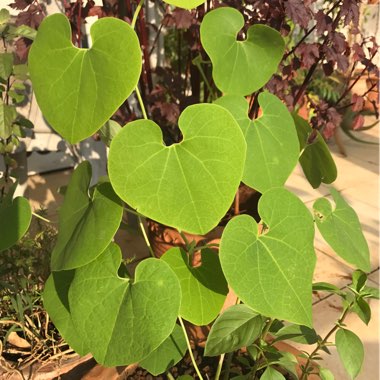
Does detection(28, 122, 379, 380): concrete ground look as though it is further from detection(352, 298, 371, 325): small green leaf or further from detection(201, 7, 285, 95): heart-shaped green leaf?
detection(201, 7, 285, 95): heart-shaped green leaf

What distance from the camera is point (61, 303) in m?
0.90

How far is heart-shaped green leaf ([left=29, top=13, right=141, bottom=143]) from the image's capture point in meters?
0.70

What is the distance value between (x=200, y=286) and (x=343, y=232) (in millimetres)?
288

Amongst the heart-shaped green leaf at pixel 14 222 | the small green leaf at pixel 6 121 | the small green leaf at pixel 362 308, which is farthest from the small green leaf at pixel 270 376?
the small green leaf at pixel 6 121

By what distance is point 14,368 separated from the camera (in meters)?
1.07

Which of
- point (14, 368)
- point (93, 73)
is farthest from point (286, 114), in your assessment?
point (14, 368)

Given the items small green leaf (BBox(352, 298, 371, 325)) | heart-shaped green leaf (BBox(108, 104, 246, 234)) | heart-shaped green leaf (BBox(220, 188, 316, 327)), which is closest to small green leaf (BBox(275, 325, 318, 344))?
small green leaf (BBox(352, 298, 371, 325))

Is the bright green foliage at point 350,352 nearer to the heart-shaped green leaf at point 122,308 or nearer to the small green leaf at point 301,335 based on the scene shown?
the small green leaf at point 301,335

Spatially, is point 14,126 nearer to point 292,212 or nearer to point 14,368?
point 14,368

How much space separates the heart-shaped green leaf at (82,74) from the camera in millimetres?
701

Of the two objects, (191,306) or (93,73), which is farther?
(191,306)

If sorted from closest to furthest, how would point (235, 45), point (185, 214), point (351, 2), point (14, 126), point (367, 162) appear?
point (185, 214) → point (235, 45) → point (351, 2) → point (14, 126) → point (367, 162)

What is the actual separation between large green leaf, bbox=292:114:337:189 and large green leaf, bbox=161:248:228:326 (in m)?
0.33

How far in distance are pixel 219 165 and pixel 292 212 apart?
166mm
